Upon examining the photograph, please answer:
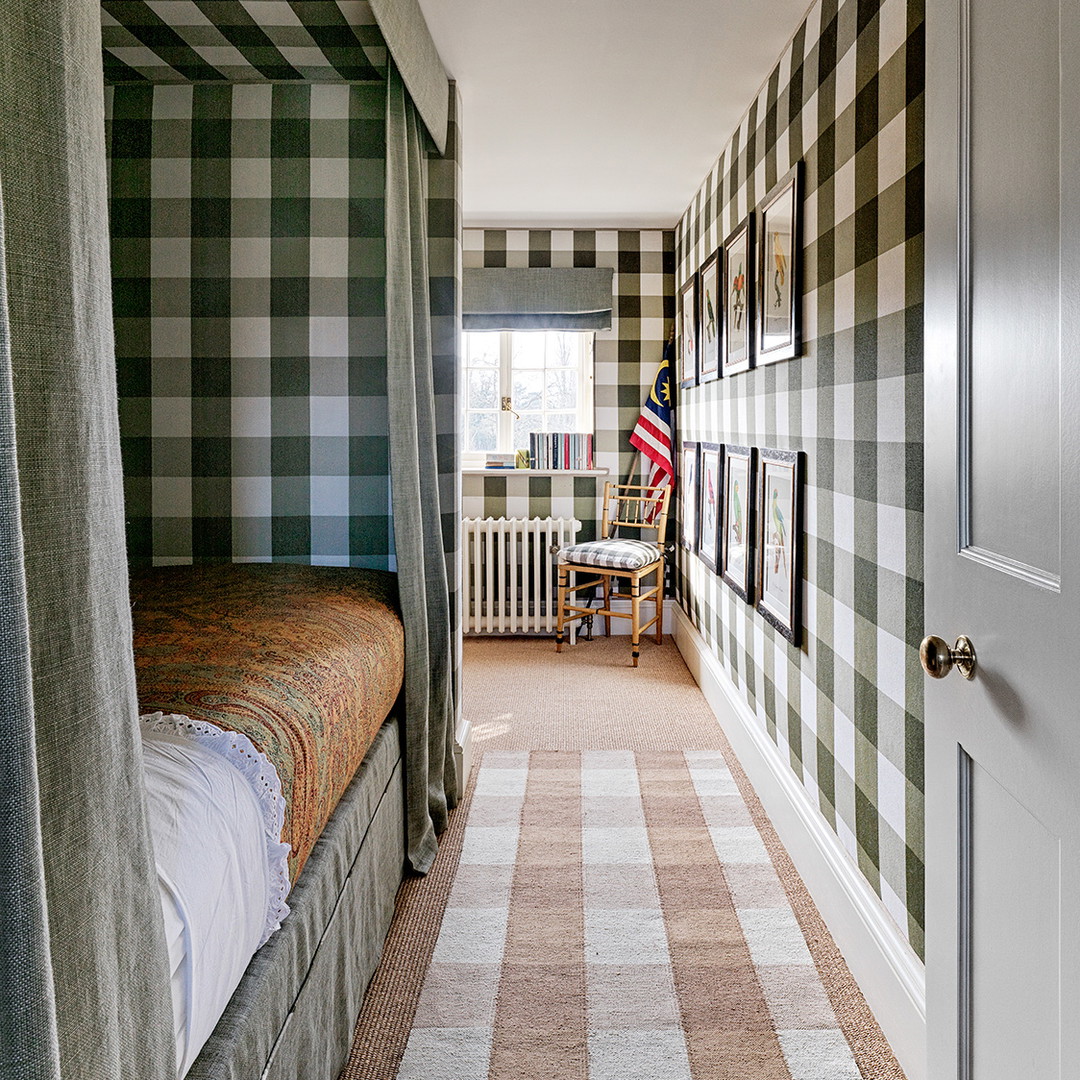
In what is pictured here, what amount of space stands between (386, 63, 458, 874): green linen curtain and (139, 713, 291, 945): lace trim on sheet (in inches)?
44.2

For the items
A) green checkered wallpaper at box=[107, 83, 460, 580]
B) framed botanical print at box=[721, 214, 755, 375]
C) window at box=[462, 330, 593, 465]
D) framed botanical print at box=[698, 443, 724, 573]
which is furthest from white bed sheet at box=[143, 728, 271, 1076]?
window at box=[462, 330, 593, 465]

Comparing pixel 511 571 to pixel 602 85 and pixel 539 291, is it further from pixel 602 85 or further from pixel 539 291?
pixel 602 85

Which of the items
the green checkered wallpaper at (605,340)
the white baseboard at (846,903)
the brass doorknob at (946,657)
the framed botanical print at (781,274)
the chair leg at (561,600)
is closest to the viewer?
the brass doorknob at (946,657)

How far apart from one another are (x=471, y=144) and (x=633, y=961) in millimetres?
3246

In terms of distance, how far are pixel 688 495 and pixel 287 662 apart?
3.48 m

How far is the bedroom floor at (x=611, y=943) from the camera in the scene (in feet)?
5.93

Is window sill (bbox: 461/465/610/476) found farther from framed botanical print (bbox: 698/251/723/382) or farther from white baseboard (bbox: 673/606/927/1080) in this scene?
white baseboard (bbox: 673/606/927/1080)

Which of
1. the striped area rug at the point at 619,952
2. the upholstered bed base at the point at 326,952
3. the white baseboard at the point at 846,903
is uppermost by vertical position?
the upholstered bed base at the point at 326,952

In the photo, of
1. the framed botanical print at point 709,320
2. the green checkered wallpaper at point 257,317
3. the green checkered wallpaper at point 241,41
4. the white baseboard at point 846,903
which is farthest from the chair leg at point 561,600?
the green checkered wallpaper at point 241,41

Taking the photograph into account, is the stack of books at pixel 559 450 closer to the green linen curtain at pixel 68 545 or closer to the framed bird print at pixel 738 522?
the framed bird print at pixel 738 522

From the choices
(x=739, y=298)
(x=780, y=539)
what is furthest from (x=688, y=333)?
(x=780, y=539)

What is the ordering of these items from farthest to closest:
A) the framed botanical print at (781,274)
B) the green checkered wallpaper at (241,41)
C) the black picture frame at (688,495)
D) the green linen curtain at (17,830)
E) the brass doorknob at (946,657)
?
1. the black picture frame at (688,495)
2. the framed botanical print at (781,274)
3. the green checkered wallpaper at (241,41)
4. the brass doorknob at (946,657)
5. the green linen curtain at (17,830)

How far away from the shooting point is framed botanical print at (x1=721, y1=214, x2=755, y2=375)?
3244 millimetres

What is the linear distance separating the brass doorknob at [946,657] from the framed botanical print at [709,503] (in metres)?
2.74
